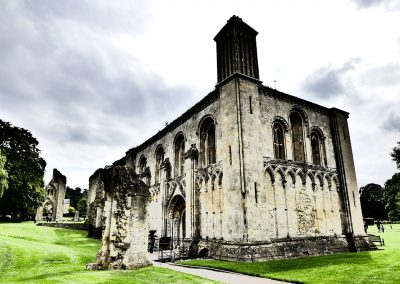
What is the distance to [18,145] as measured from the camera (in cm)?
3666

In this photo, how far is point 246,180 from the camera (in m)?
14.6

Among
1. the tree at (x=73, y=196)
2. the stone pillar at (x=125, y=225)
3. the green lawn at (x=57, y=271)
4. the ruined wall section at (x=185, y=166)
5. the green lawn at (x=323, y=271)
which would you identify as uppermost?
the tree at (x=73, y=196)

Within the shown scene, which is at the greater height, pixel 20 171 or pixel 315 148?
pixel 20 171

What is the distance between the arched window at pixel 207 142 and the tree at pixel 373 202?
240 feet

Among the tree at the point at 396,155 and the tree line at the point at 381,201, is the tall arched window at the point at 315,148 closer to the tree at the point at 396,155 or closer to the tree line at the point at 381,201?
the tree at the point at 396,155

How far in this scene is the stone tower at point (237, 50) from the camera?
17.3m

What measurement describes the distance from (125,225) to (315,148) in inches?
573

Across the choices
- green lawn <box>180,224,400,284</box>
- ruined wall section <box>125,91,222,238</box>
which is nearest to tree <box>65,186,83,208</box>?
ruined wall section <box>125,91,222,238</box>

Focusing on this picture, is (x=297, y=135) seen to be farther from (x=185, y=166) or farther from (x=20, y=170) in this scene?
(x=20, y=170)

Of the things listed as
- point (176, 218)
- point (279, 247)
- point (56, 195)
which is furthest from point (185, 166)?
point (56, 195)

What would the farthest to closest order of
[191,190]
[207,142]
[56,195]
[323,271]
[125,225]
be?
1. [56,195]
2. [207,142]
3. [191,190]
4. [125,225]
5. [323,271]

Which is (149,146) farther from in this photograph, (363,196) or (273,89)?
(363,196)

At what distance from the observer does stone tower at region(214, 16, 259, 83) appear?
17328 millimetres

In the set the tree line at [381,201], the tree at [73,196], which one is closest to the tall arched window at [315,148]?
the tree line at [381,201]
